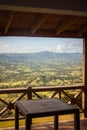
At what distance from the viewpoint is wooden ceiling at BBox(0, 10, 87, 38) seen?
401 cm

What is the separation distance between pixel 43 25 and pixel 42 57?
2077 millimetres

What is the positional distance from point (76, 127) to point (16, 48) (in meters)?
4.10

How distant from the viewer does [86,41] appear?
5227 mm

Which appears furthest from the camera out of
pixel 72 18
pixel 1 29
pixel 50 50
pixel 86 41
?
pixel 50 50

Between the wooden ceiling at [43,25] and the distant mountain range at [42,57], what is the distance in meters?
1.46

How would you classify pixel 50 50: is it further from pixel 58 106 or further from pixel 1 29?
pixel 58 106

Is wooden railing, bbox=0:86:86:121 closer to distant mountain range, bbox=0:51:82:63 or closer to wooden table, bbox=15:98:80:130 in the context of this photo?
distant mountain range, bbox=0:51:82:63

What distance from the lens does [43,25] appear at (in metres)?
4.69

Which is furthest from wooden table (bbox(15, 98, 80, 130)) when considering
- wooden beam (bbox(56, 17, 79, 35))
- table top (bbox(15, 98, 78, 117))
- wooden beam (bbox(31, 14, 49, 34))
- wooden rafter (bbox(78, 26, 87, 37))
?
wooden rafter (bbox(78, 26, 87, 37))

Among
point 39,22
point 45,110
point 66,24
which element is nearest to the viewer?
point 45,110

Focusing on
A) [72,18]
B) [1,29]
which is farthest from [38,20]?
[1,29]

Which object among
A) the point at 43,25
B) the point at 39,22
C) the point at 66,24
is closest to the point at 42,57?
the point at 43,25

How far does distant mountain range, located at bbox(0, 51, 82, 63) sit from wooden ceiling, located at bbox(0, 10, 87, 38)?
4.78ft

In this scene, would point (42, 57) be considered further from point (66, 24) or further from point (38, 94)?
point (66, 24)
